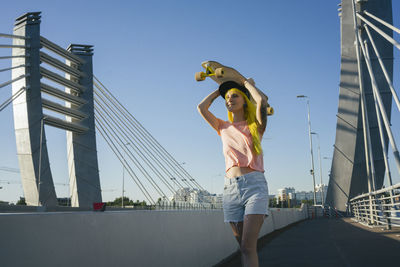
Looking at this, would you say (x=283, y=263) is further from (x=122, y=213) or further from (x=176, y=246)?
(x=122, y=213)

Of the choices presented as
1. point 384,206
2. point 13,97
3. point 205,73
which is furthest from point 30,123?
point 205,73

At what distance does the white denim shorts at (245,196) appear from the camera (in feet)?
9.40

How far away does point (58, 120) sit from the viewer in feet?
74.3

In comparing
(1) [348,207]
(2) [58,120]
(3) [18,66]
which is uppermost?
(3) [18,66]

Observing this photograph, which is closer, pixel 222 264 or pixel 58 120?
pixel 222 264

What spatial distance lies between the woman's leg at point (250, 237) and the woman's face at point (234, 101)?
0.93m

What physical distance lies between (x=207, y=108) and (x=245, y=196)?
95 centimetres

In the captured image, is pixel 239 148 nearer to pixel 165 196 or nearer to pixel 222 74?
pixel 222 74

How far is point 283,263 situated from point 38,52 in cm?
1732

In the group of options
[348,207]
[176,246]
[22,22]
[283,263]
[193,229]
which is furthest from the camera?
[348,207]

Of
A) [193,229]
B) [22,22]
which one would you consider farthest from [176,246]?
[22,22]

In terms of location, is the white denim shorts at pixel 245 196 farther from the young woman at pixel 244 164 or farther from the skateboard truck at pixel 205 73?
the skateboard truck at pixel 205 73

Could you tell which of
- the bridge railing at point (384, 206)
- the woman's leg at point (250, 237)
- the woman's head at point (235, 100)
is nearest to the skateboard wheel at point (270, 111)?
the woman's head at point (235, 100)

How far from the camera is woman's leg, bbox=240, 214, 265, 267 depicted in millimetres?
2783
